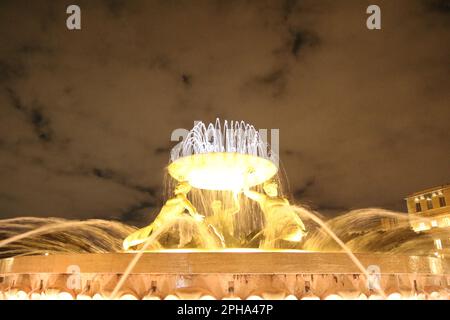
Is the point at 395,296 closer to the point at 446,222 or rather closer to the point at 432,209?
the point at 446,222

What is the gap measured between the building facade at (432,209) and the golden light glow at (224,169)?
106 ft

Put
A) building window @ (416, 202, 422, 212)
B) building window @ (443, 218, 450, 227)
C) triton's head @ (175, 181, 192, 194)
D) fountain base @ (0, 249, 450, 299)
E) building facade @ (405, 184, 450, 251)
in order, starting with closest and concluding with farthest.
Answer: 1. fountain base @ (0, 249, 450, 299)
2. triton's head @ (175, 181, 192, 194)
3. building window @ (443, 218, 450, 227)
4. building facade @ (405, 184, 450, 251)
5. building window @ (416, 202, 422, 212)

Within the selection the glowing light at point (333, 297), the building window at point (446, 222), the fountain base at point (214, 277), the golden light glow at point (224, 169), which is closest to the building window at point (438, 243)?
the building window at point (446, 222)

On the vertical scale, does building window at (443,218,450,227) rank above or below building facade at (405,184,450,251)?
below

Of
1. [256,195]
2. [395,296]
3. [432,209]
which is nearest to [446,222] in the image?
[432,209]

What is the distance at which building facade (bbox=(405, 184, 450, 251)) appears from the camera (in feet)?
129

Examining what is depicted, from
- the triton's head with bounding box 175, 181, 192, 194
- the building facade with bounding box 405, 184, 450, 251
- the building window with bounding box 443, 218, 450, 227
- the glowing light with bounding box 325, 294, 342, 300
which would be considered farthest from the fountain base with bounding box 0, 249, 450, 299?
the building window with bounding box 443, 218, 450, 227

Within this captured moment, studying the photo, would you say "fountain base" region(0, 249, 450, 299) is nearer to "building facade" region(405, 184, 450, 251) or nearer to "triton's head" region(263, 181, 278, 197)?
"triton's head" region(263, 181, 278, 197)

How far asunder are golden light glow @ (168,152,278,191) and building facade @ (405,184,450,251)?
32.2 metres

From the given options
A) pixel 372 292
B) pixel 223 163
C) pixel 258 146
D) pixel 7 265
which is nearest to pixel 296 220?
pixel 223 163

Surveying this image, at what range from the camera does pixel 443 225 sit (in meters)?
39.5

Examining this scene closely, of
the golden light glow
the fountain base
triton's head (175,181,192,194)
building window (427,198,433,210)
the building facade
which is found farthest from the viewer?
building window (427,198,433,210)

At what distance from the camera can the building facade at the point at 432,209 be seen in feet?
129
